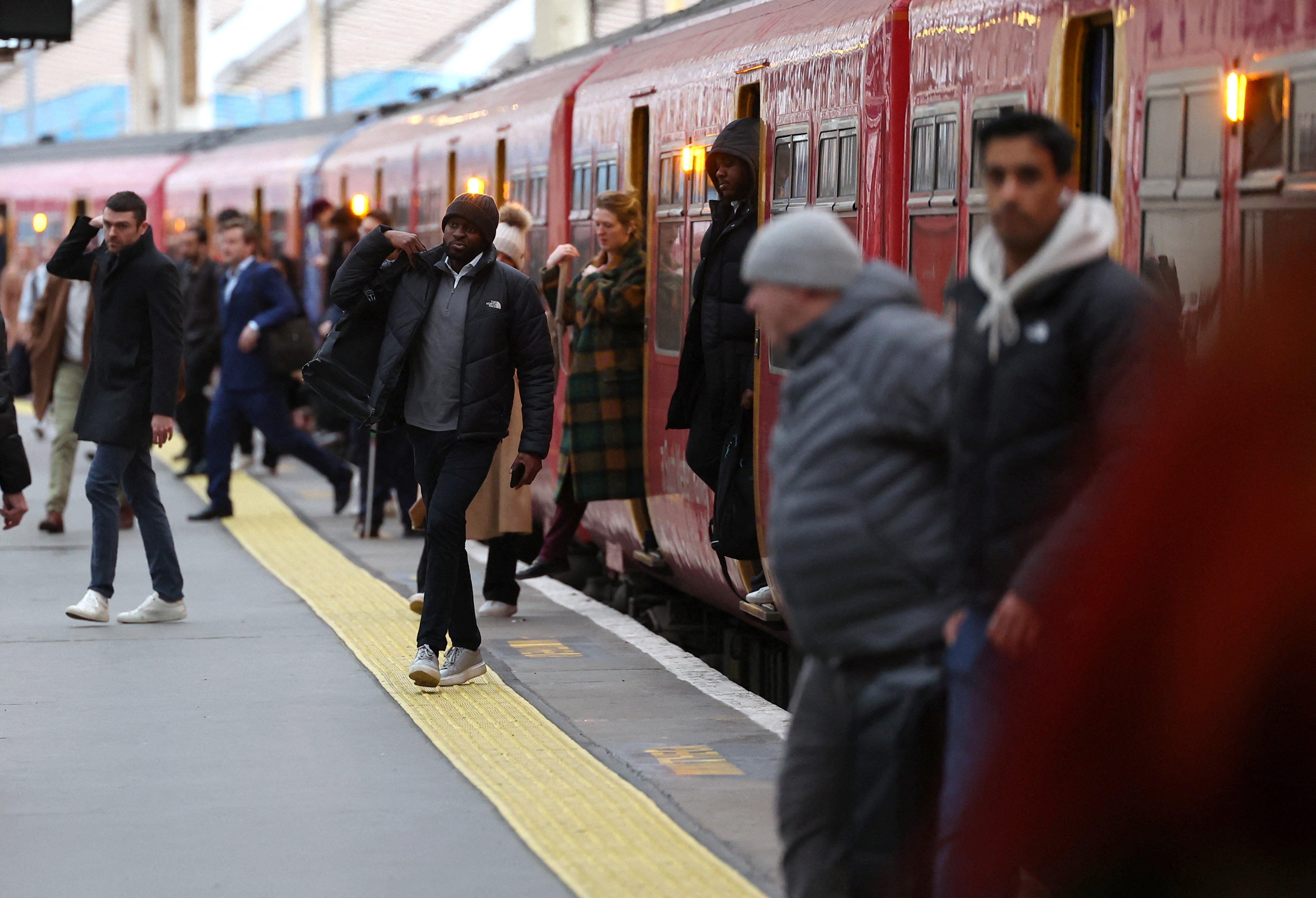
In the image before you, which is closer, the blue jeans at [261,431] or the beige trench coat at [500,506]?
the beige trench coat at [500,506]

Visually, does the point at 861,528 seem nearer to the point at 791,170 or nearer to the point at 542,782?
the point at 542,782

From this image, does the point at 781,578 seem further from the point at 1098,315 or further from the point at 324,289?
the point at 324,289

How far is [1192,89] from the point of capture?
4859 millimetres

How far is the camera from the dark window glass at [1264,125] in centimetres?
449

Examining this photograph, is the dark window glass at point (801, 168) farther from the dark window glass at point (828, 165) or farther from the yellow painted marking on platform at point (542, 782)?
the yellow painted marking on platform at point (542, 782)

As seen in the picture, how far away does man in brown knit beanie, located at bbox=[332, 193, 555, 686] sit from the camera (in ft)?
24.1

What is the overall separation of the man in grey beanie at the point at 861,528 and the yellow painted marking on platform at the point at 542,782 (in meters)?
1.08

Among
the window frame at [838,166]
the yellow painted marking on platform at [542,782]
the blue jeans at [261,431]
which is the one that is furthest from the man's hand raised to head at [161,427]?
the blue jeans at [261,431]

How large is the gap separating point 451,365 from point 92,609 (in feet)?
8.23

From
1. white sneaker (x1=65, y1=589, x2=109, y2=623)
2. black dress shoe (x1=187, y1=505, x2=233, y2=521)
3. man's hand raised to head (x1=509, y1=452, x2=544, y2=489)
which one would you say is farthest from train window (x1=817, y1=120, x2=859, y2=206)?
black dress shoe (x1=187, y1=505, x2=233, y2=521)

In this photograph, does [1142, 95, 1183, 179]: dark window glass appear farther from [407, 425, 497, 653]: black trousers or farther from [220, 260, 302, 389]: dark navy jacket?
[220, 260, 302, 389]: dark navy jacket

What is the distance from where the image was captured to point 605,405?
9.57 m

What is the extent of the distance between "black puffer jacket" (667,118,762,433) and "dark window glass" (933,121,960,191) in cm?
122

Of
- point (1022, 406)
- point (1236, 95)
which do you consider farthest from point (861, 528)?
point (1236, 95)
